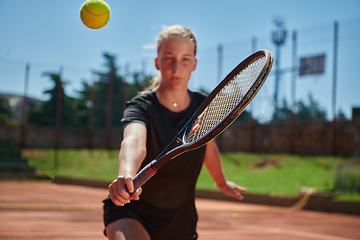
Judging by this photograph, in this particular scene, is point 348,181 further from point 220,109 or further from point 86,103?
point 86,103

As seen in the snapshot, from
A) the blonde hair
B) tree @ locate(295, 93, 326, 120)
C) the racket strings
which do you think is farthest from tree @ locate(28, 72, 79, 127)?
the racket strings

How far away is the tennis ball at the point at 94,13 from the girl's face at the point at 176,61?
454 mm

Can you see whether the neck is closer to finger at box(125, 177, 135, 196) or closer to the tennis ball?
the tennis ball

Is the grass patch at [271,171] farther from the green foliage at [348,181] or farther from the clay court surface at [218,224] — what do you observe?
the clay court surface at [218,224]

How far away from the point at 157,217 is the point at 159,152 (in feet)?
1.16

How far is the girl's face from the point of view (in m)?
2.31

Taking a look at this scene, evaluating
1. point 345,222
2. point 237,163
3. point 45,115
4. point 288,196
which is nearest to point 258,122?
point 237,163

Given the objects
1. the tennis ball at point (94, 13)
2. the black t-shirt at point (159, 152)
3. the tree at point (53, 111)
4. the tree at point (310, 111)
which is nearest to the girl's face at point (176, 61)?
the black t-shirt at point (159, 152)

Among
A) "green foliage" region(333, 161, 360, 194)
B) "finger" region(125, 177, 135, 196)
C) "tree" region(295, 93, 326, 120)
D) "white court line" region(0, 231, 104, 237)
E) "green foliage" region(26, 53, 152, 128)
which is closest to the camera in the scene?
"finger" region(125, 177, 135, 196)

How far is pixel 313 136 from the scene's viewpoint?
1831 cm

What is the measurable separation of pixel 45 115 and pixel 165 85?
3357cm

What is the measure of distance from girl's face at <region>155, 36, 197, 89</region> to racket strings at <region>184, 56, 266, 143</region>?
0.22m

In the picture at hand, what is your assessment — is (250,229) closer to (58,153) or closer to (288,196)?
(288,196)

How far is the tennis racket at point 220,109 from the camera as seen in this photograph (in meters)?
1.80
